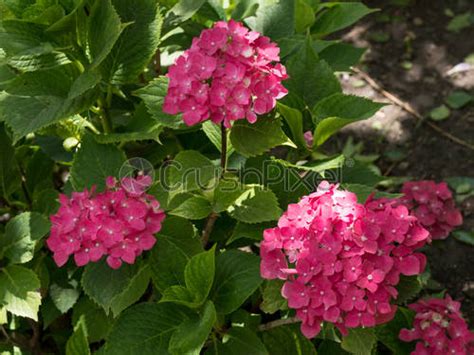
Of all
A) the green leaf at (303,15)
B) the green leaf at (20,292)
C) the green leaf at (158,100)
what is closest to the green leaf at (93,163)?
the green leaf at (158,100)

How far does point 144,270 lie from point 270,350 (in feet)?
1.69

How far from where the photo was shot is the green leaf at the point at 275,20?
7.90 feet

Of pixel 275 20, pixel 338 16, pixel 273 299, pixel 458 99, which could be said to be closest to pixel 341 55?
pixel 338 16

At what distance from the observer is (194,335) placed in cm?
178

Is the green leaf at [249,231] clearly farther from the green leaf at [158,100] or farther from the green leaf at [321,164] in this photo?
the green leaf at [158,100]

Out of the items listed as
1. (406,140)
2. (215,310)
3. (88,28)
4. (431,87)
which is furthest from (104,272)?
(431,87)

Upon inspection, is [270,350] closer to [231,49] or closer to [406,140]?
[231,49]

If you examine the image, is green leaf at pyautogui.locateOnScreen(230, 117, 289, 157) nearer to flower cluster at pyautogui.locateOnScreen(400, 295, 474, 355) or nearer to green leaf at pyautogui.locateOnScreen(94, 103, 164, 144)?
green leaf at pyautogui.locateOnScreen(94, 103, 164, 144)

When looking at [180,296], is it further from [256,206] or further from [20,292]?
[20,292]

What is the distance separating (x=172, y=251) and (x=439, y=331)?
0.96 metres

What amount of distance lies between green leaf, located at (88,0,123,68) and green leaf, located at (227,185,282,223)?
59cm

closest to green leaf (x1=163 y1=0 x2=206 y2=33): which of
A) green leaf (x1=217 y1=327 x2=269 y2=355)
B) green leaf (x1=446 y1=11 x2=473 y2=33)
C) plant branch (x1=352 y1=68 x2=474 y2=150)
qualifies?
green leaf (x1=217 y1=327 x2=269 y2=355)

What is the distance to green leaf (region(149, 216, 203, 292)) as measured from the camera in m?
1.99

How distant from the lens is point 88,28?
196 centimetres
